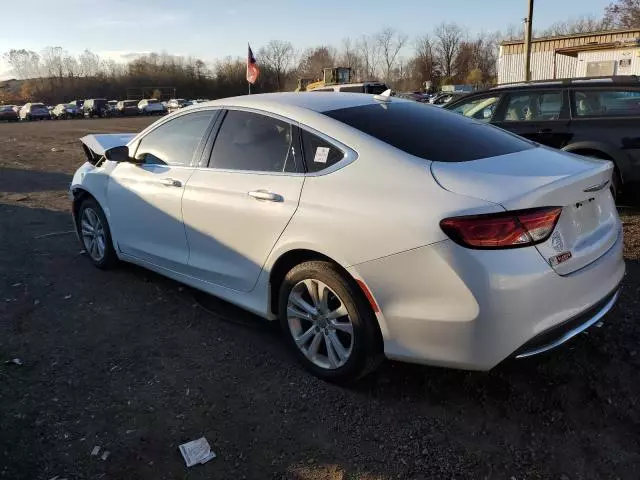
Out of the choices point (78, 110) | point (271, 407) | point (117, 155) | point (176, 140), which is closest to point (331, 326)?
point (271, 407)

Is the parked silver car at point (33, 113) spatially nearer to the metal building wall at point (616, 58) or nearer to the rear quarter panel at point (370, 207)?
the metal building wall at point (616, 58)

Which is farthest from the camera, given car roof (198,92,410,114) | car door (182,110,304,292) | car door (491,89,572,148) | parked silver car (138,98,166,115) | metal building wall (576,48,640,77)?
parked silver car (138,98,166,115)

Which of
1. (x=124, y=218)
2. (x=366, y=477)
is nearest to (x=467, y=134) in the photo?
(x=366, y=477)

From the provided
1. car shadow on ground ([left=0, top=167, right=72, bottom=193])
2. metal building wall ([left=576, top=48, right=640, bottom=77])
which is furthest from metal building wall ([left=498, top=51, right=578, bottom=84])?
car shadow on ground ([left=0, top=167, right=72, bottom=193])

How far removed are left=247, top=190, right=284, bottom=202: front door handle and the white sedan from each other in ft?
0.04

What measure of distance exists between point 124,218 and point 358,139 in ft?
8.33

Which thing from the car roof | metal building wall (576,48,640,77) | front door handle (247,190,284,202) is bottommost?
front door handle (247,190,284,202)

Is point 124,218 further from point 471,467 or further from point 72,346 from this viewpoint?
point 471,467

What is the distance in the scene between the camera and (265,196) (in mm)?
3355

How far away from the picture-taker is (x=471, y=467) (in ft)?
8.32

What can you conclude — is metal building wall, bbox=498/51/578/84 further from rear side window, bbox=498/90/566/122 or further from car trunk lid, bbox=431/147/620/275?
car trunk lid, bbox=431/147/620/275

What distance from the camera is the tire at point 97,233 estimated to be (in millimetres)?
5129

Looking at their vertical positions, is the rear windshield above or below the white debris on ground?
above

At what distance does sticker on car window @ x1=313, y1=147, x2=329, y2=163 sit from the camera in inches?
126
